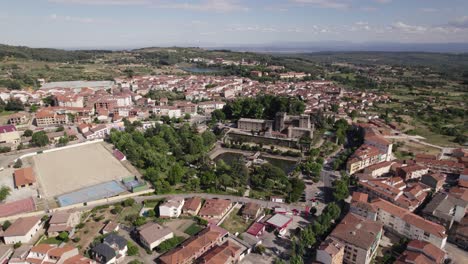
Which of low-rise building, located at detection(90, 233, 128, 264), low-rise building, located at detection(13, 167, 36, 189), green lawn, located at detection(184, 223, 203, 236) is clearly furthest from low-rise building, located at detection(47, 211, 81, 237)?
→ green lawn, located at detection(184, 223, 203, 236)

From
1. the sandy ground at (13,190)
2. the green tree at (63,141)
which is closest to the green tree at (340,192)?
the sandy ground at (13,190)

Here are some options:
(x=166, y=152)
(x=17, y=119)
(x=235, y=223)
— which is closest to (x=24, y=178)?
(x=166, y=152)

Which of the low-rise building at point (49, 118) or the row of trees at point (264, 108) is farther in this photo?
the row of trees at point (264, 108)

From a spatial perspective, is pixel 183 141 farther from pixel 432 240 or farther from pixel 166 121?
pixel 432 240

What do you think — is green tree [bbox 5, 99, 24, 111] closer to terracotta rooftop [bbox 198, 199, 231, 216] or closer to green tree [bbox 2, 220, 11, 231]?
green tree [bbox 2, 220, 11, 231]

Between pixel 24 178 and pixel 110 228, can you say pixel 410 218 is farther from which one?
pixel 24 178

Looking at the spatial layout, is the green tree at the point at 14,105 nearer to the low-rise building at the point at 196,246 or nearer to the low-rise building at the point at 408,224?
the low-rise building at the point at 196,246

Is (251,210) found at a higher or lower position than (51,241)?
higher
